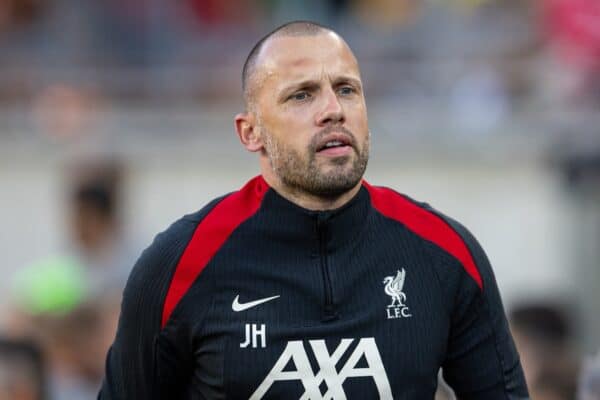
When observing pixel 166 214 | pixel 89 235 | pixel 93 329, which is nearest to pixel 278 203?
pixel 93 329

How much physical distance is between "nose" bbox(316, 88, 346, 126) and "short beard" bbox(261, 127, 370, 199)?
0.9 inches

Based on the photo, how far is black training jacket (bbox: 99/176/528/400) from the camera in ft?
13.4

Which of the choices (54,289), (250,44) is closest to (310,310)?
(54,289)

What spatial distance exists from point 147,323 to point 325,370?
0.51 metres

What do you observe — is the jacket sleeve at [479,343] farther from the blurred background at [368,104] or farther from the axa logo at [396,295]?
the blurred background at [368,104]

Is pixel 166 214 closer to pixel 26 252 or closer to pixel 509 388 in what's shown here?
pixel 26 252

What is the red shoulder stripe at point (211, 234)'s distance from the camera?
13.7 feet

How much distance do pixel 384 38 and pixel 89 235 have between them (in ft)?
19.8

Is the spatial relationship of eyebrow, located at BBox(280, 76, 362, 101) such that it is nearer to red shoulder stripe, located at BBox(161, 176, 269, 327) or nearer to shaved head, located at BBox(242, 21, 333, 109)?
shaved head, located at BBox(242, 21, 333, 109)

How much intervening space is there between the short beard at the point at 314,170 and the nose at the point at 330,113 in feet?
0.07

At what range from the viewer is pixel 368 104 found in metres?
13.5

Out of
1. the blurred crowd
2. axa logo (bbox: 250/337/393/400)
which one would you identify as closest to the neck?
axa logo (bbox: 250/337/393/400)

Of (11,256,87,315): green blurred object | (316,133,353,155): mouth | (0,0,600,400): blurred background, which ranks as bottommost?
(316,133,353,155): mouth

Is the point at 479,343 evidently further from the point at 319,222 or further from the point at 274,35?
the point at 274,35
